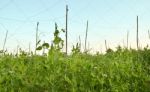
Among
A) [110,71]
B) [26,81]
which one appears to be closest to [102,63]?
[110,71]

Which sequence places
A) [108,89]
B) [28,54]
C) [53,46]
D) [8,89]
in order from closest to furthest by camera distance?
[8,89]
[108,89]
[53,46]
[28,54]

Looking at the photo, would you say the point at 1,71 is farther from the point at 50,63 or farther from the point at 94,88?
the point at 94,88

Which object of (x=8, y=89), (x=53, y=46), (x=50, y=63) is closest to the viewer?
(x=8, y=89)

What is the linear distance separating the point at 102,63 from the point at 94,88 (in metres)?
1.55

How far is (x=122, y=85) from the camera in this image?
6609 millimetres

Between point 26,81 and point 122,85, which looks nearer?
point 26,81

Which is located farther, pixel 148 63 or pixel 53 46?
pixel 148 63

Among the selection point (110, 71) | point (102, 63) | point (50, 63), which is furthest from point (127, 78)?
point (50, 63)

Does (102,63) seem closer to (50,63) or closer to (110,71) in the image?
(110,71)

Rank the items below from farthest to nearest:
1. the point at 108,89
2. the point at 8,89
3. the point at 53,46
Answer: the point at 53,46 < the point at 108,89 < the point at 8,89

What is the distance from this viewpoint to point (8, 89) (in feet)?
19.3

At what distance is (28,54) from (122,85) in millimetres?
2800

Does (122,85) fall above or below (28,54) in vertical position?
below

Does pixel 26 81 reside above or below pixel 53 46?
below
